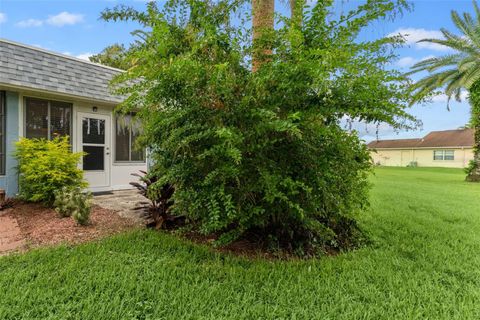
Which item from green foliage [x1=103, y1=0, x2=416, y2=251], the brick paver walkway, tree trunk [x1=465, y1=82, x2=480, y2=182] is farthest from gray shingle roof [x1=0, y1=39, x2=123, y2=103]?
tree trunk [x1=465, y1=82, x2=480, y2=182]

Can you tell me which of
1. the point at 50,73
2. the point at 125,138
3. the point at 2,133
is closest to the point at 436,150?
the point at 125,138

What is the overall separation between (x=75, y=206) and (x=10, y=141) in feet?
9.86

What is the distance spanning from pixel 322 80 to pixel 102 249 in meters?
2.89

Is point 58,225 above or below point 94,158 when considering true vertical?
below

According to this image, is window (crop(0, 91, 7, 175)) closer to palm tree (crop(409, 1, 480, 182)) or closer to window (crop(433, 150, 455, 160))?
palm tree (crop(409, 1, 480, 182))

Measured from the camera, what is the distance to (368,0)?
9.62ft

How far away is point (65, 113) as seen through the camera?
6648 mm

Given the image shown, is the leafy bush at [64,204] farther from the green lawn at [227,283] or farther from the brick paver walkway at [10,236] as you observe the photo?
the green lawn at [227,283]

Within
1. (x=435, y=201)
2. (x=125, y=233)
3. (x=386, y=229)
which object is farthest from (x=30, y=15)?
(x=435, y=201)

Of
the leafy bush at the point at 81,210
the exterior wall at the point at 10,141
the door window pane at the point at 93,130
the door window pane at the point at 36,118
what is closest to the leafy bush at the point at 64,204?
the leafy bush at the point at 81,210

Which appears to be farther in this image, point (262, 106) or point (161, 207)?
point (161, 207)

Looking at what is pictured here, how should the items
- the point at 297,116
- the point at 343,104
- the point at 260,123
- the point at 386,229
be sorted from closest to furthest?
the point at 297,116 → the point at 260,123 → the point at 343,104 → the point at 386,229

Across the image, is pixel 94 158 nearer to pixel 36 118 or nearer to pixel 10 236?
pixel 36 118

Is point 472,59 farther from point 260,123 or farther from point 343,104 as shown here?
point 260,123
